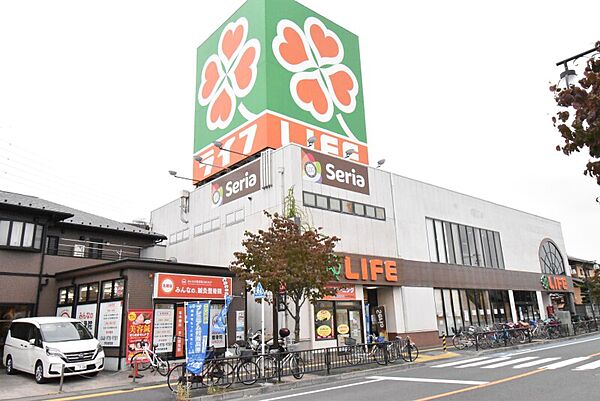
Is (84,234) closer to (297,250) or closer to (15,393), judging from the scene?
(15,393)

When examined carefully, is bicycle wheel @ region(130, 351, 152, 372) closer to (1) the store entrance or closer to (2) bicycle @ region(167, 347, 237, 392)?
(2) bicycle @ region(167, 347, 237, 392)

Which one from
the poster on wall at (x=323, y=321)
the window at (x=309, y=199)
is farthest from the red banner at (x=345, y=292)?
the window at (x=309, y=199)

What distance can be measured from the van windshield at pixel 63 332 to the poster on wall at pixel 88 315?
7.57ft

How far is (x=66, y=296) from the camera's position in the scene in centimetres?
2027

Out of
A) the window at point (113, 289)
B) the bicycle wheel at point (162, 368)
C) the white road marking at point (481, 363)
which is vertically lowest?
the white road marking at point (481, 363)

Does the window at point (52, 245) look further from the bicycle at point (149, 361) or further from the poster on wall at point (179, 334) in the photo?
the bicycle at point (149, 361)

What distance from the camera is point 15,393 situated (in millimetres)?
12141

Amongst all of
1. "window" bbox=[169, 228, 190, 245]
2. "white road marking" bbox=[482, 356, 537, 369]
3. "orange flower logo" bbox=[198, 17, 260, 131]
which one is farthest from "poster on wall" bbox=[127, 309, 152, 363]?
"orange flower logo" bbox=[198, 17, 260, 131]

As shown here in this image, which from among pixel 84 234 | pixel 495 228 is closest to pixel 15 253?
pixel 84 234

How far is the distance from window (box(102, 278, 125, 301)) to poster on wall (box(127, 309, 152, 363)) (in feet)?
3.39

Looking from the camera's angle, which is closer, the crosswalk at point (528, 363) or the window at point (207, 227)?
the crosswalk at point (528, 363)

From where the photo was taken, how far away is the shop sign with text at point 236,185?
76.8 feet

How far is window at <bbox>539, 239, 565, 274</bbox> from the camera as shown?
40219 mm

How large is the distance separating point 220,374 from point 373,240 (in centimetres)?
1396
